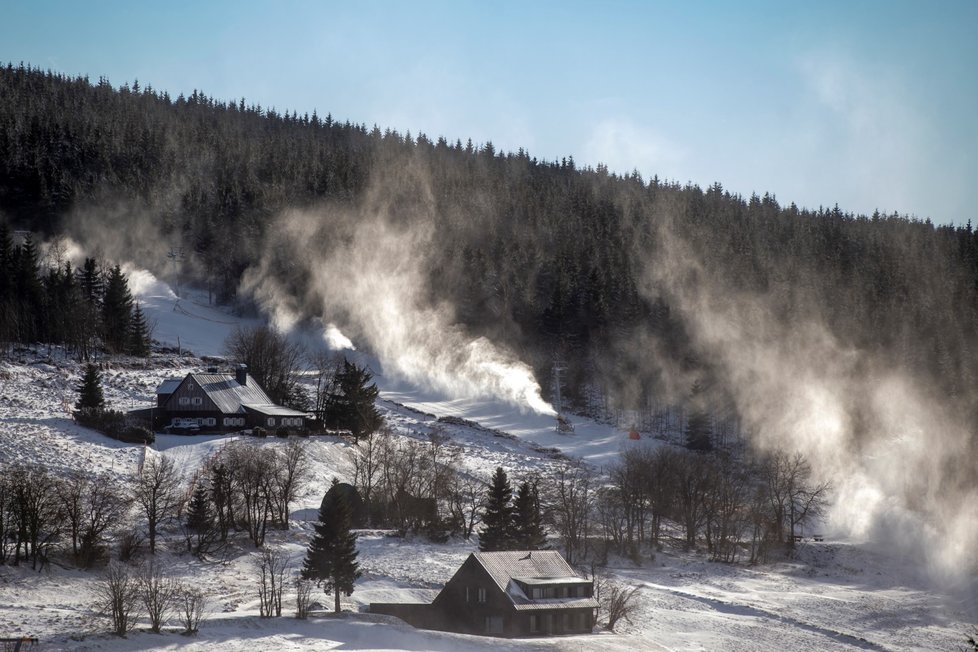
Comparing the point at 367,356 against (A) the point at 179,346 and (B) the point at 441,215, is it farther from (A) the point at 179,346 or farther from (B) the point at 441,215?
(B) the point at 441,215

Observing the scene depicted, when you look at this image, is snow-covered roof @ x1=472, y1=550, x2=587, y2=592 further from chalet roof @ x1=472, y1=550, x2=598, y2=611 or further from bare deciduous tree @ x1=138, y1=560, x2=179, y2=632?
bare deciduous tree @ x1=138, y1=560, x2=179, y2=632

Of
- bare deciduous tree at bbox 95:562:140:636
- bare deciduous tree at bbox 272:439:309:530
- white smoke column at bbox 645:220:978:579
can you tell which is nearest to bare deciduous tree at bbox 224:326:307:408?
bare deciduous tree at bbox 272:439:309:530

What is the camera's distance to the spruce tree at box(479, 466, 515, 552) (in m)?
53.8

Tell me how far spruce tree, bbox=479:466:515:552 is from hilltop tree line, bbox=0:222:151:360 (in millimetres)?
43705

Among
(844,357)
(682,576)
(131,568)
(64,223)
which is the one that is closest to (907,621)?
(682,576)

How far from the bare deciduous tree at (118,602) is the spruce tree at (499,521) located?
766 inches

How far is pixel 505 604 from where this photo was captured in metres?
42.3

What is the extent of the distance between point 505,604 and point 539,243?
121 metres

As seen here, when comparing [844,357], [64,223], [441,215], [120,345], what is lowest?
[120,345]

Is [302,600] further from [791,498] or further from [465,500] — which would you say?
[791,498]

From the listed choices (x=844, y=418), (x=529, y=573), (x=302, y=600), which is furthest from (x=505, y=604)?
(x=844, y=418)

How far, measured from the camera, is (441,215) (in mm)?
175750

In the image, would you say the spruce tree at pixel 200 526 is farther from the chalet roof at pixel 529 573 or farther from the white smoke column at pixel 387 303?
the white smoke column at pixel 387 303

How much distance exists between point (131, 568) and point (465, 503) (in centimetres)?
2543
